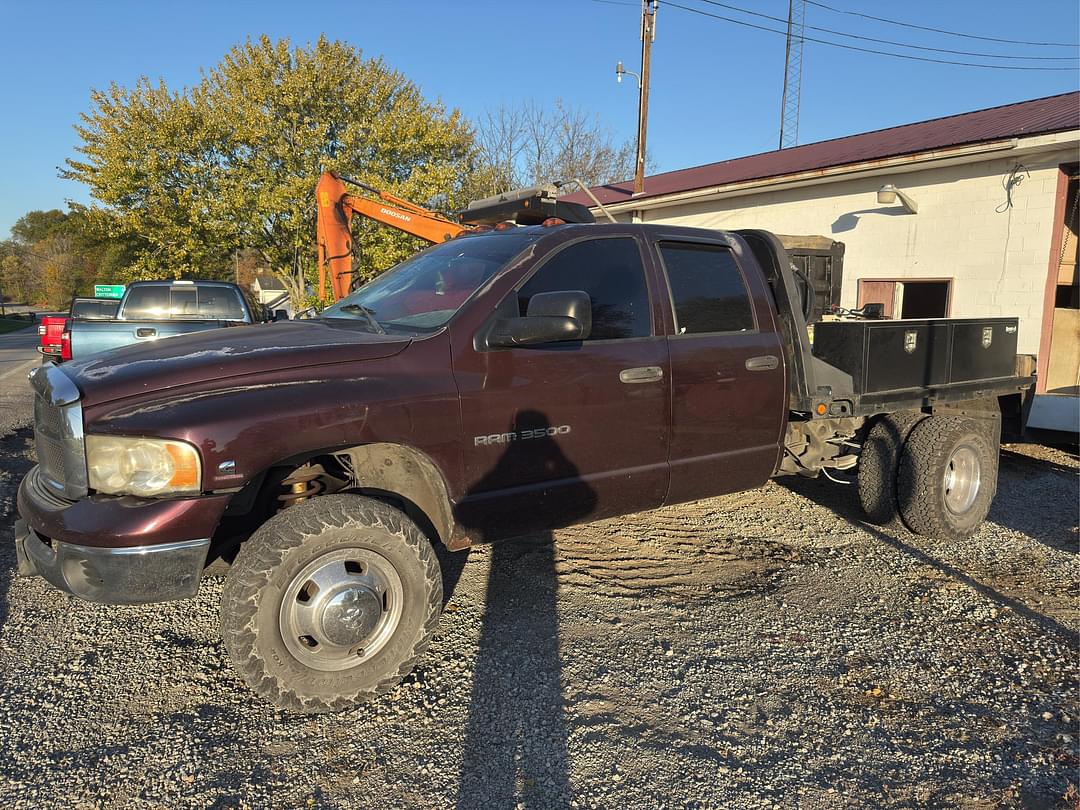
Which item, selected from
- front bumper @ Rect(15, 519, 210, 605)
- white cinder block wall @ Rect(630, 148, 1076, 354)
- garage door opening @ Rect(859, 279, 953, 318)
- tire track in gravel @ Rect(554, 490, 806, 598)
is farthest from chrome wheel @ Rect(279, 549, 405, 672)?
garage door opening @ Rect(859, 279, 953, 318)

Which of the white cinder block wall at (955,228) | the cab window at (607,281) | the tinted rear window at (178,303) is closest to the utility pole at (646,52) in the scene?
the white cinder block wall at (955,228)

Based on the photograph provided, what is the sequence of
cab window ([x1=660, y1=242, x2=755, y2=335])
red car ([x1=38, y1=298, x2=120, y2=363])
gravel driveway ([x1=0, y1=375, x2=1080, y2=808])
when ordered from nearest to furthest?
gravel driveway ([x1=0, y1=375, x2=1080, y2=808]), cab window ([x1=660, y1=242, x2=755, y2=335]), red car ([x1=38, y1=298, x2=120, y2=363])

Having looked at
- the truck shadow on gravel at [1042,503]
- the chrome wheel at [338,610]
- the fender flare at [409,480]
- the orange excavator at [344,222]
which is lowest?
the truck shadow on gravel at [1042,503]

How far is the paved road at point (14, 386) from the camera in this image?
8922 millimetres

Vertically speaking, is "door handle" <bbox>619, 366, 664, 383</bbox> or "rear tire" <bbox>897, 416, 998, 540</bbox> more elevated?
"door handle" <bbox>619, 366, 664, 383</bbox>

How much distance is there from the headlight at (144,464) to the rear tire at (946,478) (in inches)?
174

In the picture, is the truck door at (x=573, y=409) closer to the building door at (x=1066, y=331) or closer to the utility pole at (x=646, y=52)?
the building door at (x=1066, y=331)

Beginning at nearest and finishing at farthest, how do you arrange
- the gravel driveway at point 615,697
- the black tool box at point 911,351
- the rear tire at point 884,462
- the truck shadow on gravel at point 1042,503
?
the gravel driveway at point 615,697 → the black tool box at point 911,351 → the rear tire at point 884,462 → the truck shadow on gravel at point 1042,503

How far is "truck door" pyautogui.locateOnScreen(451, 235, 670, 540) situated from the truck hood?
1.60ft

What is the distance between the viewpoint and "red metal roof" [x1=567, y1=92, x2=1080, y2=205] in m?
9.46

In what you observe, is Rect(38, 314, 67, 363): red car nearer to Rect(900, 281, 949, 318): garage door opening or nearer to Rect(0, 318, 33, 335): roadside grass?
Rect(900, 281, 949, 318): garage door opening

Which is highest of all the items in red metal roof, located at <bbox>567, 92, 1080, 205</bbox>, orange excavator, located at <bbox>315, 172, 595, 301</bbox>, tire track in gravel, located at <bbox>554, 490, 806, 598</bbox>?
red metal roof, located at <bbox>567, 92, 1080, 205</bbox>

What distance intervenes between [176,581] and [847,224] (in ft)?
36.8

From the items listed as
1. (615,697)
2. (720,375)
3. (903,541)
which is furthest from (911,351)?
(615,697)
